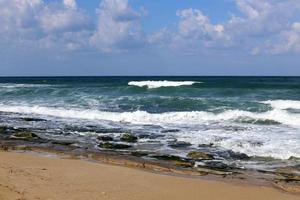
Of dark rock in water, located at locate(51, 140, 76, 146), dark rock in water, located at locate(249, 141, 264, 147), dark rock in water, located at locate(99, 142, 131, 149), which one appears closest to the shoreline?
dark rock in water, located at locate(51, 140, 76, 146)

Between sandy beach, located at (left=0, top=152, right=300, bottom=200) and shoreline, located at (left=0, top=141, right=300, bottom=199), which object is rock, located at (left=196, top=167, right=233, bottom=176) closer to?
shoreline, located at (left=0, top=141, right=300, bottom=199)

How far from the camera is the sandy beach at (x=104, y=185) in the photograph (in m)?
7.75

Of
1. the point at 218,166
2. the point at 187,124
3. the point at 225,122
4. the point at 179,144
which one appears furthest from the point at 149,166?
the point at 225,122

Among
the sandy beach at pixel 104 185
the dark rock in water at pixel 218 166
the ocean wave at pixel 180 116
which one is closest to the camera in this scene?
the sandy beach at pixel 104 185

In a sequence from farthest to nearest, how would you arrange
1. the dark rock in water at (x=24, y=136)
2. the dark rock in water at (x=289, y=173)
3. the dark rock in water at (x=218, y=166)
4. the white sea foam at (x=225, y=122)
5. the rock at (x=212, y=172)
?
the dark rock in water at (x=24, y=136) < the white sea foam at (x=225, y=122) < the dark rock in water at (x=218, y=166) < the rock at (x=212, y=172) < the dark rock in water at (x=289, y=173)

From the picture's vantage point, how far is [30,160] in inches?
442

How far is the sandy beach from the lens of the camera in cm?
775

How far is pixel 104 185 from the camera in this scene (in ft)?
28.2

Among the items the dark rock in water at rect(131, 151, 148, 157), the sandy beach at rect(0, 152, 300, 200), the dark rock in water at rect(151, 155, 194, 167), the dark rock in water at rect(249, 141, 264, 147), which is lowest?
the dark rock in water at rect(131, 151, 148, 157)

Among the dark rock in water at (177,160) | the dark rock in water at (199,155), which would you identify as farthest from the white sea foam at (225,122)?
the dark rock in water at (177,160)

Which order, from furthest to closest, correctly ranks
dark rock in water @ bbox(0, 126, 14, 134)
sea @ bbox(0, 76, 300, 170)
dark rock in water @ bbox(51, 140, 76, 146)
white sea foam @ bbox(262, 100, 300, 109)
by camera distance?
white sea foam @ bbox(262, 100, 300, 109), dark rock in water @ bbox(0, 126, 14, 134), dark rock in water @ bbox(51, 140, 76, 146), sea @ bbox(0, 76, 300, 170)

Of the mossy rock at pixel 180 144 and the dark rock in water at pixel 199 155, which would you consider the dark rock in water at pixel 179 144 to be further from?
the dark rock in water at pixel 199 155

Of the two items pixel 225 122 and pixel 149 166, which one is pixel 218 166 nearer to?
pixel 149 166

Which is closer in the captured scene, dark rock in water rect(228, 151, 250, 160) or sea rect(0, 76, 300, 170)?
dark rock in water rect(228, 151, 250, 160)
